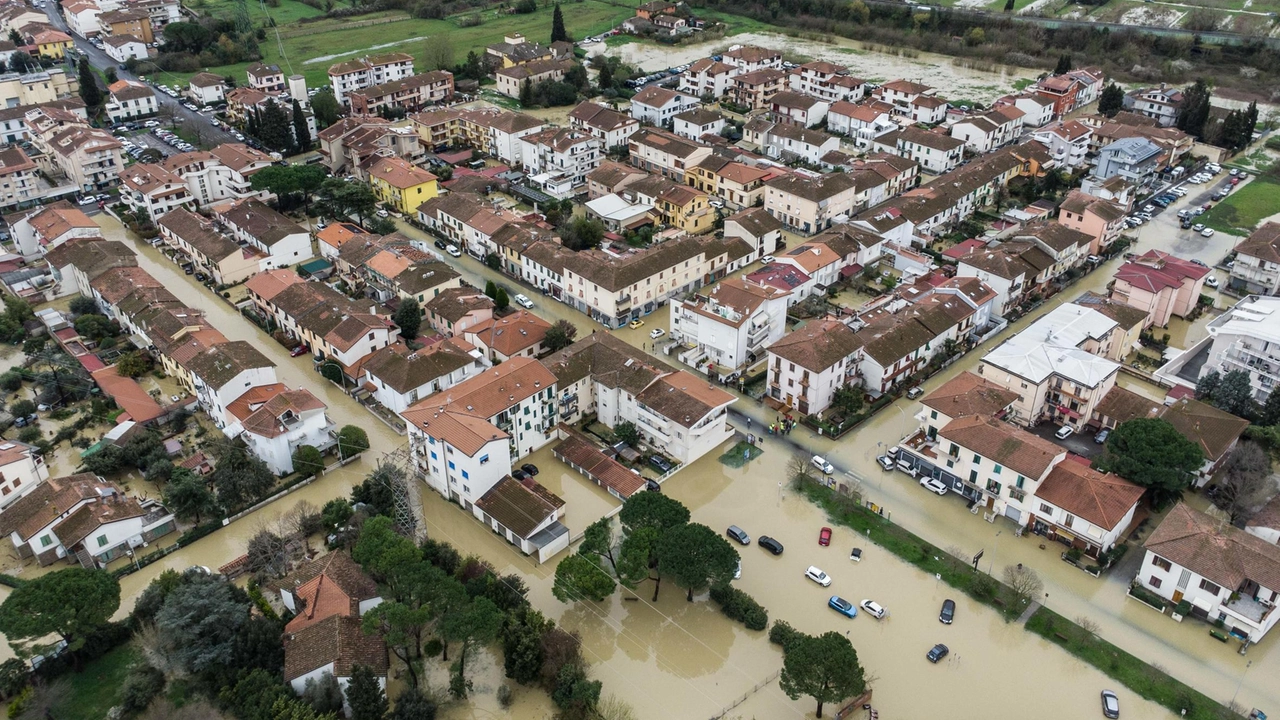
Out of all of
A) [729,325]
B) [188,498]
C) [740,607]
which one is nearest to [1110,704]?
[740,607]

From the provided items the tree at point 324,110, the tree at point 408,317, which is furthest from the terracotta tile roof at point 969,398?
the tree at point 324,110

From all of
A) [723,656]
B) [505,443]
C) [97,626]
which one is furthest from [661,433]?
[97,626]

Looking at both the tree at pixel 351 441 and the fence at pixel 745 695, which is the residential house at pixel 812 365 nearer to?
the fence at pixel 745 695

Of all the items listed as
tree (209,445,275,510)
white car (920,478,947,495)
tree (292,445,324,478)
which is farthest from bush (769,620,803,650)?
tree (209,445,275,510)

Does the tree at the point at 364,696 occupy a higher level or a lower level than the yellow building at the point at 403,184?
lower

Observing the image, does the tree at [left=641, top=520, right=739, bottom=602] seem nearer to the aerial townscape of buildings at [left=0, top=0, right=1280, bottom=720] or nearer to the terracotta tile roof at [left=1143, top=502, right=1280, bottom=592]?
the aerial townscape of buildings at [left=0, top=0, right=1280, bottom=720]

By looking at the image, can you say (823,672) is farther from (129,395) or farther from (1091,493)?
(129,395)
